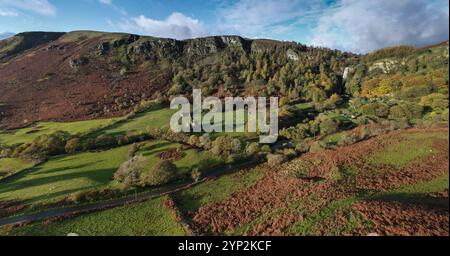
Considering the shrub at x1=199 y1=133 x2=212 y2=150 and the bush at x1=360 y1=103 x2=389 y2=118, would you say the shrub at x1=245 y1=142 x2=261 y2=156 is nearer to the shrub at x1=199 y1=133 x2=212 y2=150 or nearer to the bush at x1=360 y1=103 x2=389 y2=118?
the shrub at x1=199 y1=133 x2=212 y2=150

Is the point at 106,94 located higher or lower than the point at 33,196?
higher

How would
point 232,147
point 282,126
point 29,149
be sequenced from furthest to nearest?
point 282,126
point 29,149
point 232,147

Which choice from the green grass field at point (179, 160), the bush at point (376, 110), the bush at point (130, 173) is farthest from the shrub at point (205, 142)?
the bush at point (376, 110)

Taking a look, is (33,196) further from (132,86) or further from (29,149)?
(132,86)

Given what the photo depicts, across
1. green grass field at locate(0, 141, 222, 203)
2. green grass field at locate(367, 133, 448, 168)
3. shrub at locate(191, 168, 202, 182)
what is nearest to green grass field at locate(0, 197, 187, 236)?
green grass field at locate(0, 141, 222, 203)

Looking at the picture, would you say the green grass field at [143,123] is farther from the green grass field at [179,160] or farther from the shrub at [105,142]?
the green grass field at [179,160]

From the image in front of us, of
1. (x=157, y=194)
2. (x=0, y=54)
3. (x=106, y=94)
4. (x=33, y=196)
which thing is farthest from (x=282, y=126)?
(x=0, y=54)

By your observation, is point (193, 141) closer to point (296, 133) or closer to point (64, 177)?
point (296, 133)
